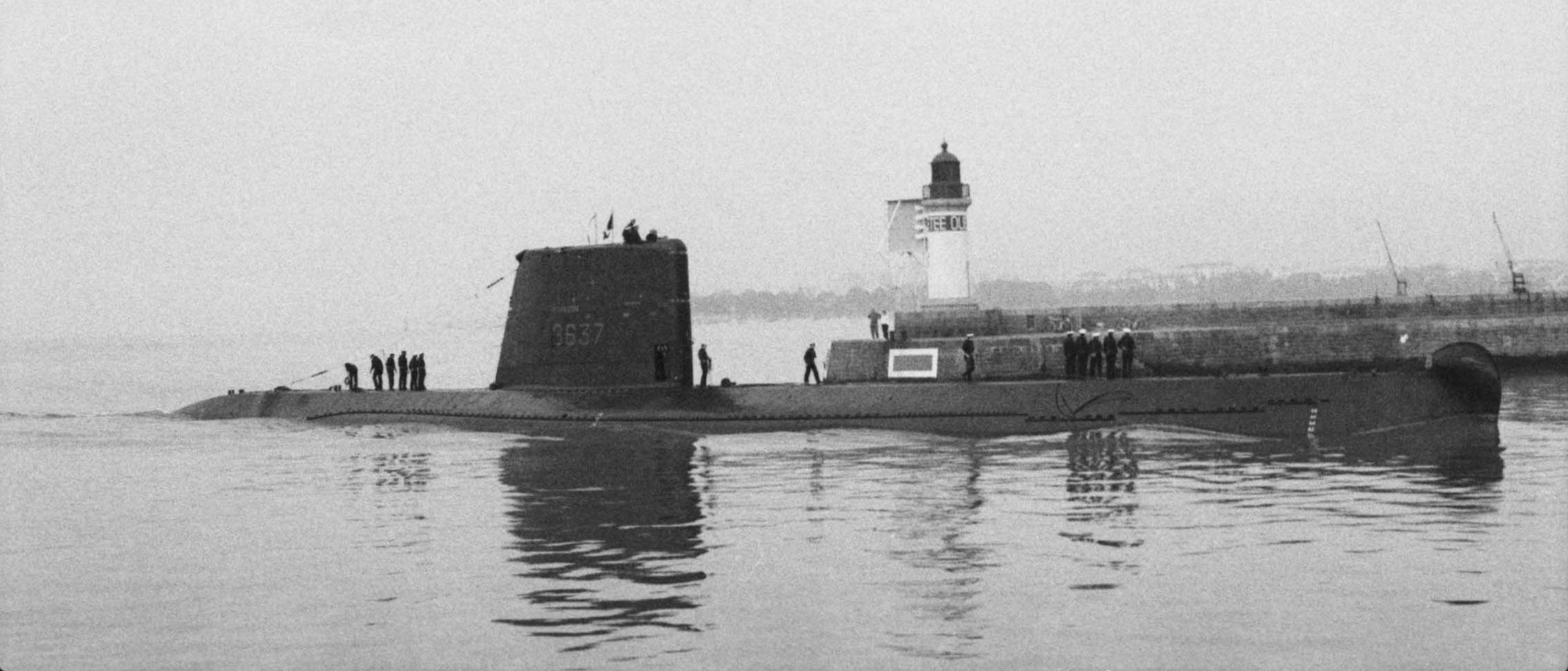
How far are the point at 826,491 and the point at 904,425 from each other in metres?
6.85

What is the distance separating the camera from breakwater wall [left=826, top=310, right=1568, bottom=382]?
37.9m

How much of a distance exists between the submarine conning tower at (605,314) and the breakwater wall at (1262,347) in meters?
12.4

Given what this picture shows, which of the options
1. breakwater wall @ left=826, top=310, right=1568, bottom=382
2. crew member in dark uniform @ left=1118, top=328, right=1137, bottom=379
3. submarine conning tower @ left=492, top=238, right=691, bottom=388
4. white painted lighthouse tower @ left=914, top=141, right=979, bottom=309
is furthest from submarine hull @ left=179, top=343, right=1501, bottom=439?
white painted lighthouse tower @ left=914, top=141, right=979, bottom=309

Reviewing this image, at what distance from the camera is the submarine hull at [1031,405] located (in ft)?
69.6

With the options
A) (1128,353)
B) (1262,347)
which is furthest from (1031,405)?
(1262,347)

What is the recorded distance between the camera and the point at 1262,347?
40.7 metres

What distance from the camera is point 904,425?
23.3m

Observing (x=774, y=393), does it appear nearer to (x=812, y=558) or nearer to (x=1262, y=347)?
(x=812, y=558)

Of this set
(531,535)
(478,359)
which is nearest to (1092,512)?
(531,535)

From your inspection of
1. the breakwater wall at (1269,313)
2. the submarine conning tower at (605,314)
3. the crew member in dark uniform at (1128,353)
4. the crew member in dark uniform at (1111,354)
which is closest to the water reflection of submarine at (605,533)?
the submarine conning tower at (605,314)

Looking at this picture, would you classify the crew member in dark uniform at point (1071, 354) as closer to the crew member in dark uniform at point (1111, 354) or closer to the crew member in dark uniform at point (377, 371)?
the crew member in dark uniform at point (1111, 354)

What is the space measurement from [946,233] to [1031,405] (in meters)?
16.6

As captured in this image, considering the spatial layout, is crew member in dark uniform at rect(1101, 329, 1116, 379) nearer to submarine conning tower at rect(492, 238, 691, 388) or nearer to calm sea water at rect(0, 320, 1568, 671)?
calm sea water at rect(0, 320, 1568, 671)

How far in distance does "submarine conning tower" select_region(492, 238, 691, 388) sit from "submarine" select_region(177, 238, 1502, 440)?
2cm
